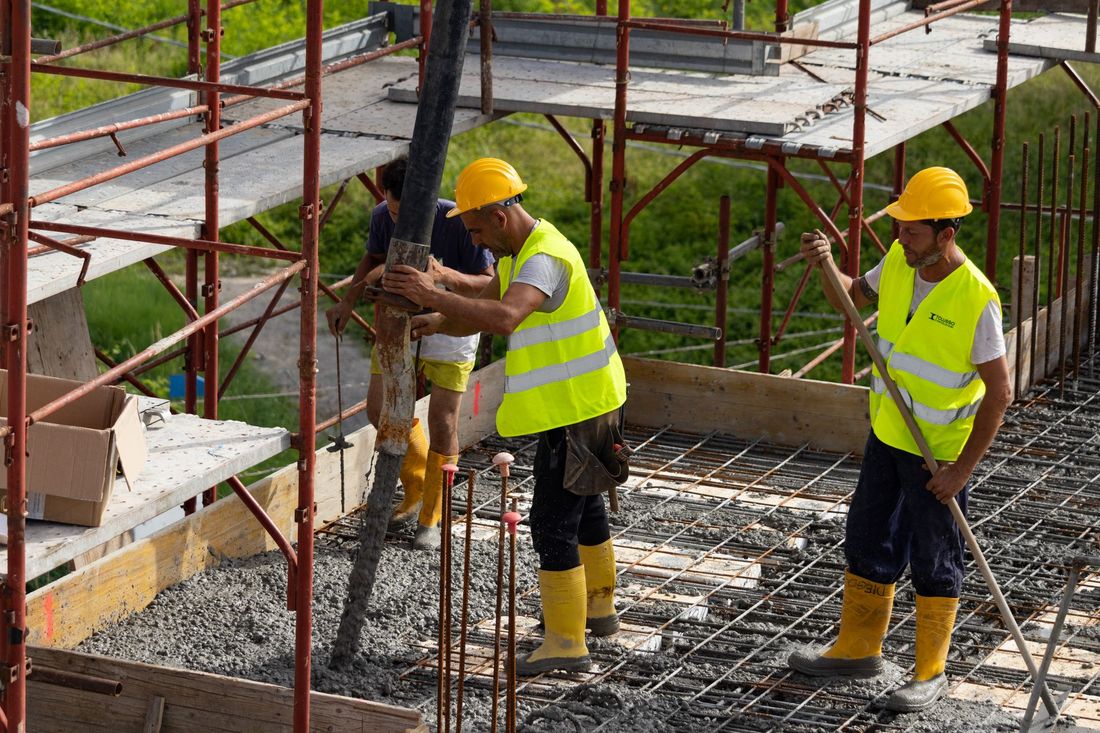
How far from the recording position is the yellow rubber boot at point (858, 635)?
701cm

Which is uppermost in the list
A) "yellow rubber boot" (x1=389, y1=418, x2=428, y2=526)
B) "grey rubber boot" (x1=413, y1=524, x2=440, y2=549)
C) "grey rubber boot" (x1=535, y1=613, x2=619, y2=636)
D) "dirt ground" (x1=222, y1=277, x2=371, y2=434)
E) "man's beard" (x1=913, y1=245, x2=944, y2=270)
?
"man's beard" (x1=913, y1=245, x2=944, y2=270)

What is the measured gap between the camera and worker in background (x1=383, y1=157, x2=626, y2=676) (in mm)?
6684

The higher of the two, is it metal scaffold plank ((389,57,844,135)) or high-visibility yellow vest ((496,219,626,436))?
metal scaffold plank ((389,57,844,135))

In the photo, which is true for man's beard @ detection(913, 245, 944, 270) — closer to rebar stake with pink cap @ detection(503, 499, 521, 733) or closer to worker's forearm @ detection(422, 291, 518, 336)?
worker's forearm @ detection(422, 291, 518, 336)

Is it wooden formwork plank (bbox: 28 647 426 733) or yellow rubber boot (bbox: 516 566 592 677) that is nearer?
wooden formwork plank (bbox: 28 647 426 733)

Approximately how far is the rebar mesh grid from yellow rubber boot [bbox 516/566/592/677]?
0.06m

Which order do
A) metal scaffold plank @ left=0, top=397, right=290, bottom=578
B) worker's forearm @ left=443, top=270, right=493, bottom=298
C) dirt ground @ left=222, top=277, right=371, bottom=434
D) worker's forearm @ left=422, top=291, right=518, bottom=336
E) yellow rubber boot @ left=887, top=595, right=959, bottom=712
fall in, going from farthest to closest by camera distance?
dirt ground @ left=222, top=277, right=371, bottom=434
worker's forearm @ left=443, top=270, right=493, bottom=298
yellow rubber boot @ left=887, top=595, right=959, bottom=712
worker's forearm @ left=422, top=291, right=518, bottom=336
metal scaffold plank @ left=0, top=397, right=290, bottom=578

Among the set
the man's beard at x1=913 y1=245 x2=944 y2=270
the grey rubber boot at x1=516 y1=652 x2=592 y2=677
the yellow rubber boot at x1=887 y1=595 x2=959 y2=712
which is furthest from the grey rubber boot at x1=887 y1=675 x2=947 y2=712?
the man's beard at x1=913 y1=245 x2=944 y2=270

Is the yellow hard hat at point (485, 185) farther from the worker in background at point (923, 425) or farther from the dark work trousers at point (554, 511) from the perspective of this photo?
the worker in background at point (923, 425)

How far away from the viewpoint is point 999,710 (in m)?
6.83

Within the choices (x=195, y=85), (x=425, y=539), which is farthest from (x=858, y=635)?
(x=195, y=85)

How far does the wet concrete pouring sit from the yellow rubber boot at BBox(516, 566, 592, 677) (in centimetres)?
7

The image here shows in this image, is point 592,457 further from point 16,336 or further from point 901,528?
point 16,336

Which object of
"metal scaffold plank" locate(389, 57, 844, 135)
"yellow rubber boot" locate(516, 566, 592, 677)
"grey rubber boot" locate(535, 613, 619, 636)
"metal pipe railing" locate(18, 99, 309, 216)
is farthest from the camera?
"metal scaffold plank" locate(389, 57, 844, 135)
